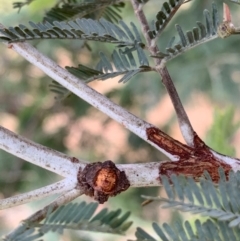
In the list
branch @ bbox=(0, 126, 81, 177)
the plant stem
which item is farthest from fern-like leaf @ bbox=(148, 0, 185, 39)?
branch @ bbox=(0, 126, 81, 177)

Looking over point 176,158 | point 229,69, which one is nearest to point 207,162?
point 176,158

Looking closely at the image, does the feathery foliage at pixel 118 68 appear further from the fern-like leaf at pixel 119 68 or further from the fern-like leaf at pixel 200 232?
the fern-like leaf at pixel 200 232

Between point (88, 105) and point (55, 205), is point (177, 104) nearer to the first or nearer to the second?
point (55, 205)

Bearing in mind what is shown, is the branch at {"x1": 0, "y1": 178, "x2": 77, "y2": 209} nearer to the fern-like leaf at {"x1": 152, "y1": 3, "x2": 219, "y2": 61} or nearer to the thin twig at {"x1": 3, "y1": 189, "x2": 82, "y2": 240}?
the thin twig at {"x1": 3, "y1": 189, "x2": 82, "y2": 240}

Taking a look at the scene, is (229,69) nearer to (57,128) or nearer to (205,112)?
(57,128)

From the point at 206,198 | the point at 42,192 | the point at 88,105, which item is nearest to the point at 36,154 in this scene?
the point at 42,192

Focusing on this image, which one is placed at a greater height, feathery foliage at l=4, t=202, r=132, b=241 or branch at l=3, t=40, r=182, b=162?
branch at l=3, t=40, r=182, b=162
